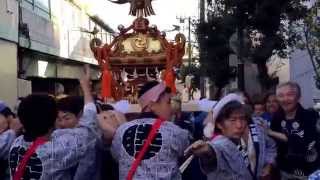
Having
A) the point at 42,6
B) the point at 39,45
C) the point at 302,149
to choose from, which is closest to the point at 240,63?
the point at 302,149

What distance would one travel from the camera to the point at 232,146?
454 cm

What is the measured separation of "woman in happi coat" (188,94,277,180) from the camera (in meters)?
4.36

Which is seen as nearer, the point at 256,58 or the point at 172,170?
the point at 172,170

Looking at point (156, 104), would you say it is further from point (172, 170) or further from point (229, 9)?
point (229, 9)

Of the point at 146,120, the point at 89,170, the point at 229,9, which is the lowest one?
the point at 89,170

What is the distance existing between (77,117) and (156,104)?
29.5 inches

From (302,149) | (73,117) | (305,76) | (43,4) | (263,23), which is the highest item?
(43,4)

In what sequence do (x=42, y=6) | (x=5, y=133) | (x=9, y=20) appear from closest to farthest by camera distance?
(x=5, y=133) < (x=9, y=20) < (x=42, y=6)

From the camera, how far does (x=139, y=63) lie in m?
10.8

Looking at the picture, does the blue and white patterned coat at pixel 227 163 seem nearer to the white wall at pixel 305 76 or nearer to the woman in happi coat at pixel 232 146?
the woman in happi coat at pixel 232 146

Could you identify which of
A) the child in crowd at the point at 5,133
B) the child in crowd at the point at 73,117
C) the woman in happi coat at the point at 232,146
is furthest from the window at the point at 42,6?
the woman in happi coat at the point at 232,146

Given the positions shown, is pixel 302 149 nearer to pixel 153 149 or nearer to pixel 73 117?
pixel 153 149

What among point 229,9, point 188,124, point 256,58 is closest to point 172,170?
point 188,124

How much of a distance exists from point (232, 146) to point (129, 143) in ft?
2.34
